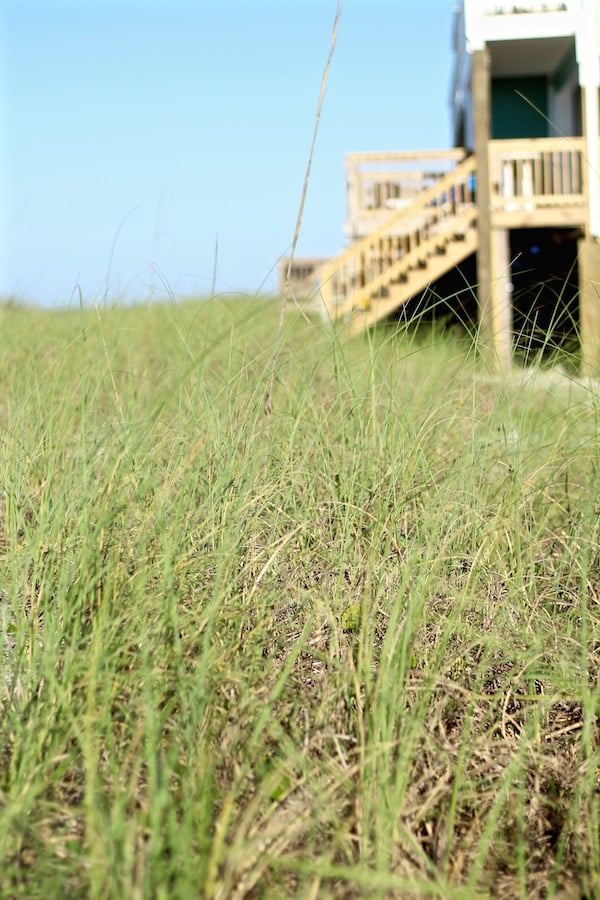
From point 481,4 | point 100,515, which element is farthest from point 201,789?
point 481,4

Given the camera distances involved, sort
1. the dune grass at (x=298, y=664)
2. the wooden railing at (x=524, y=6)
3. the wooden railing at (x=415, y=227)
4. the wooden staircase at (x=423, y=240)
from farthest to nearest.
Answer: the wooden railing at (x=524, y=6) → the wooden staircase at (x=423, y=240) → the wooden railing at (x=415, y=227) → the dune grass at (x=298, y=664)

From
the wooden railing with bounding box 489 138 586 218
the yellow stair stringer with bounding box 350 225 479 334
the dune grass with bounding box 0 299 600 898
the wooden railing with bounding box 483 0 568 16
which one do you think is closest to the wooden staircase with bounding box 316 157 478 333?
the yellow stair stringer with bounding box 350 225 479 334

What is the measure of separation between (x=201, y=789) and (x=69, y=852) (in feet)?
0.78

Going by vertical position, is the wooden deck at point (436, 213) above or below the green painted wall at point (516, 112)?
Answer: below

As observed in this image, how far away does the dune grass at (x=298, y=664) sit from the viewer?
167 cm

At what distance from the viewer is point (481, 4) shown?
12211 millimetres

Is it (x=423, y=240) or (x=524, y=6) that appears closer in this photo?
(x=423, y=240)

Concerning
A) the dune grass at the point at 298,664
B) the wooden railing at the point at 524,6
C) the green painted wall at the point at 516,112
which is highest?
the wooden railing at the point at 524,6

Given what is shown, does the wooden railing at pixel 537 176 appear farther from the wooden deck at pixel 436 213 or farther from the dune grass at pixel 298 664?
the dune grass at pixel 298 664

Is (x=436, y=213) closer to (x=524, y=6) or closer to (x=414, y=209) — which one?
(x=414, y=209)

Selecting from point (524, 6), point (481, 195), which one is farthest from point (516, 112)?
point (481, 195)

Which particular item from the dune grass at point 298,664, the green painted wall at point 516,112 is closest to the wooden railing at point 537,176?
the green painted wall at point 516,112

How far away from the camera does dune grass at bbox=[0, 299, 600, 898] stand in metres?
1.67

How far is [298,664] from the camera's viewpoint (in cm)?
239
